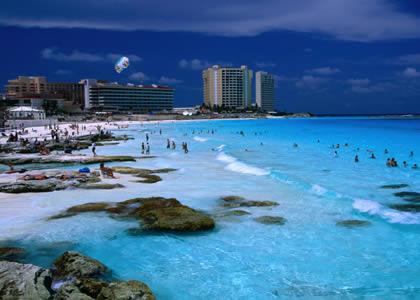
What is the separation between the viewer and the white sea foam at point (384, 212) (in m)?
15.9

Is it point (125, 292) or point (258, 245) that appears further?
point (258, 245)

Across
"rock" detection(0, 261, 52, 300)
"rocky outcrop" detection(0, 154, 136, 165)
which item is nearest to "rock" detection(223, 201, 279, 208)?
"rock" detection(0, 261, 52, 300)

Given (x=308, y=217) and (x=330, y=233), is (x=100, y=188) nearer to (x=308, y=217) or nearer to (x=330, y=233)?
(x=308, y=217)

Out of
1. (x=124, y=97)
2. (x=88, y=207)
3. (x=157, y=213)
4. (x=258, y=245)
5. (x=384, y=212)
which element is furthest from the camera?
(x=124, y=97)

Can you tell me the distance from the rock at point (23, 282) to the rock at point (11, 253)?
2737 mm

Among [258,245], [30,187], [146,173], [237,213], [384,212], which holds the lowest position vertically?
[258,245]

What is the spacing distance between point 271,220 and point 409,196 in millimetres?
7770

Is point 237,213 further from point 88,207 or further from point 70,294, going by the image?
point 70,294

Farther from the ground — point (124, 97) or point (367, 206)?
point (124, 97)

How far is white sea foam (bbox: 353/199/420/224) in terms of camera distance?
52.1ft

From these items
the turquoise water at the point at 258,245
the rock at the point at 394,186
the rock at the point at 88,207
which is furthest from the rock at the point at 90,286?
the rock at the point at 394,186

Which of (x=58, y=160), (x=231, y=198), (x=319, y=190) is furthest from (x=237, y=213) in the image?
(x=58, y=160)

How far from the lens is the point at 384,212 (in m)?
16.9

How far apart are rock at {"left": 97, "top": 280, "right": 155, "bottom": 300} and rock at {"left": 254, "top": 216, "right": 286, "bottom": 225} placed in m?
7.26
